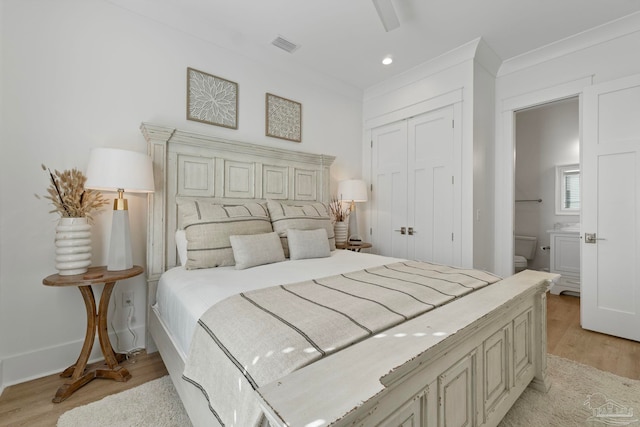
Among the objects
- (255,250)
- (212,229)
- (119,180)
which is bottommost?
(255,250)

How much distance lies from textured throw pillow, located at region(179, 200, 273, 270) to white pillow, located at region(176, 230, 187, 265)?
91 mm

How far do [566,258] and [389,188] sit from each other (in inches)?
107

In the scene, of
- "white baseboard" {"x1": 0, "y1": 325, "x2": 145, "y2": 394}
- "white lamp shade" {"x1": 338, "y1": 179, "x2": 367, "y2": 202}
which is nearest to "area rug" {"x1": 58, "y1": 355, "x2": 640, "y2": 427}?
"white baseboard" {"x1": 0, "y1": 325, "x2": 145, "y2": 394}

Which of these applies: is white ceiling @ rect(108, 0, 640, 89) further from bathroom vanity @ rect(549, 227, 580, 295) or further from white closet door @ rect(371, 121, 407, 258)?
bathroom vanity @ rect(549, 227, 580, 295)

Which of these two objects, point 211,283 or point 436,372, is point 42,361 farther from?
point 436,372

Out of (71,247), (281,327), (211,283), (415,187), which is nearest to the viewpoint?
(281,327)

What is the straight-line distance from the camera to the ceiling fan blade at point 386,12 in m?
1.97

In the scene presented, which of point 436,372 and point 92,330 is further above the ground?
point 436,372

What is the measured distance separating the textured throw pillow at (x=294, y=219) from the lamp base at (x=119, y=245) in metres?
1.09

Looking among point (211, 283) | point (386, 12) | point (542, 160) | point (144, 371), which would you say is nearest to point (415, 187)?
point (386, 12)

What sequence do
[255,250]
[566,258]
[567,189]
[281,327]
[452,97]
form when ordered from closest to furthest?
[281,327], [255,250], [452,97], [566,258], [567,189]

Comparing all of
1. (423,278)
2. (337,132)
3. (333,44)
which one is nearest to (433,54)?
(333,44)

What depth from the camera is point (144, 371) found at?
1.94 m

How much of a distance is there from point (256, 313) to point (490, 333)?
1.06 m
